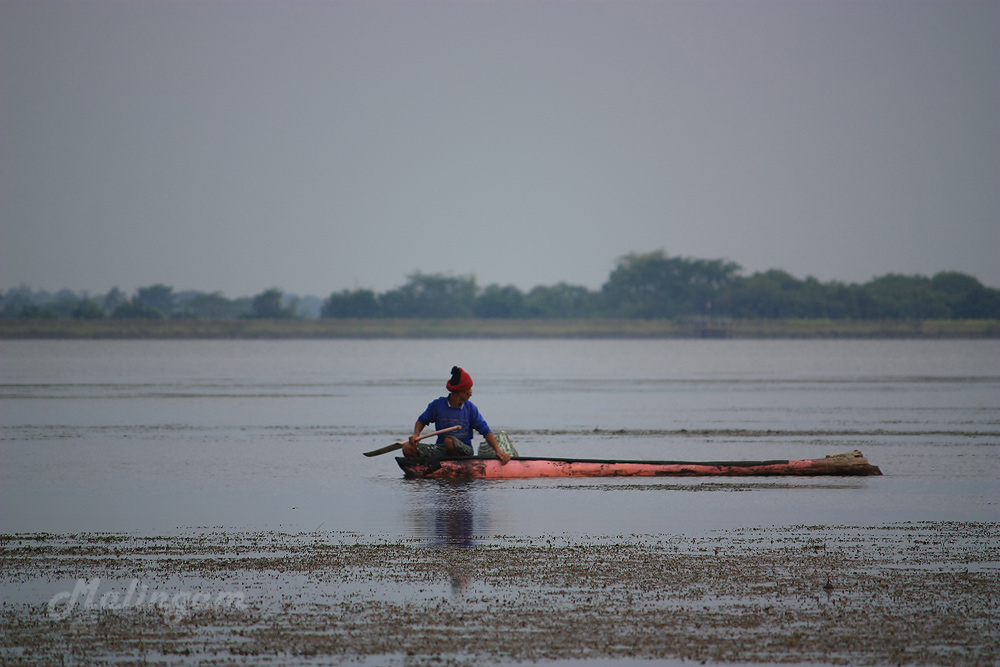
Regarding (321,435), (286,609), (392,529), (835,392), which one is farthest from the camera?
(835,392)

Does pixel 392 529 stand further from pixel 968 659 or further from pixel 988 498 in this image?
pixel 988 498

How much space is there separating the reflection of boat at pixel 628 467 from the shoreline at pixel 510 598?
186 inches

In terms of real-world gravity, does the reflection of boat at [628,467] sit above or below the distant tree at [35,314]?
below

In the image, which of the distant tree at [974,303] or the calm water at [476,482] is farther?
the distant tree at [974,303]

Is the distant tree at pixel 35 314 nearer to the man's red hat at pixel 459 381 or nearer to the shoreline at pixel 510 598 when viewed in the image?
the man's red hat at pixel 459 381

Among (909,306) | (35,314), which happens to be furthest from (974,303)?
(35,314)

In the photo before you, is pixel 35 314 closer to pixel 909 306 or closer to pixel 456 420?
pixel 909 306

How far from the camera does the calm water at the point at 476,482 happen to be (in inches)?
556

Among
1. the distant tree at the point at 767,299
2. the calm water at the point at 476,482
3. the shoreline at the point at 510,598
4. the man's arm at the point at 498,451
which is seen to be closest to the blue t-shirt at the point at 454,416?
the man's arm at the point at 498,451

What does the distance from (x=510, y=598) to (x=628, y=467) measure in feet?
27.9

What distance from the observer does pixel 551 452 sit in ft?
73.2

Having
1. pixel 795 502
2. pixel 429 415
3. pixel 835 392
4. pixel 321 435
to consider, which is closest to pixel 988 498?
pixel 795 502

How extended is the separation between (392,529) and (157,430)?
49.7ft

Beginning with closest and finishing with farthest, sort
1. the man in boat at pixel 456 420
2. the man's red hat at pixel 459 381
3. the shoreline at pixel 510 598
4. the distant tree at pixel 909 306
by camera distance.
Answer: the shoreline at pixel 510 598, the man's red hat at pixel 459 381, the man in boat at pixel 456 420, the distant tree at pixel 909 306
